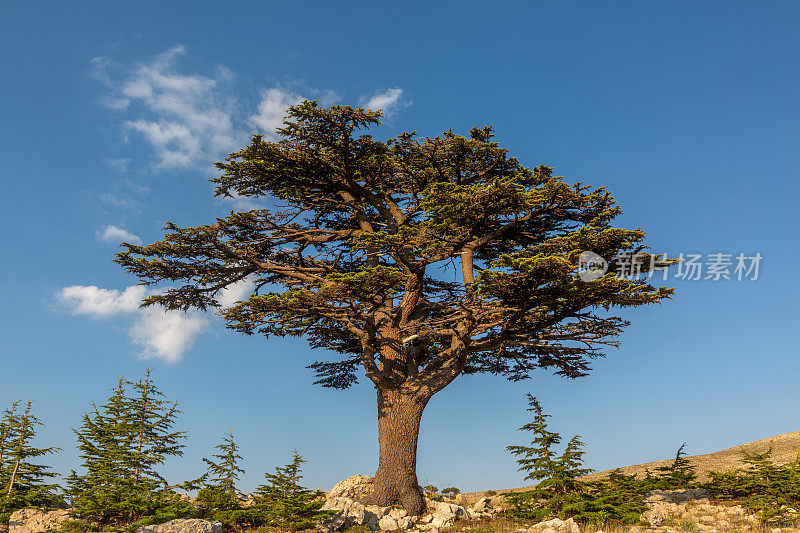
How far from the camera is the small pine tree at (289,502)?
531 inches

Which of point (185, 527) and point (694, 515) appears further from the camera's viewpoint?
point (694, 515)

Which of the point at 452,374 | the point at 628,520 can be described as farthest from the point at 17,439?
the point at 628,520

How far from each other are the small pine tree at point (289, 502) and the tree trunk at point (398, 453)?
313cm

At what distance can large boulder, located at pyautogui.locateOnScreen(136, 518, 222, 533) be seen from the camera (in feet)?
40.9

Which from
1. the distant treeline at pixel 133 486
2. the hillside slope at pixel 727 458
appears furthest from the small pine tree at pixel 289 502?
the hillside slope at pixel 727 458

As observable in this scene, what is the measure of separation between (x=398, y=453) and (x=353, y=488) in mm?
2530

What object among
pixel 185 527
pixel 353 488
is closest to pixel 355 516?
pixel 353 488

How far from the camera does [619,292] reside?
1470 cm

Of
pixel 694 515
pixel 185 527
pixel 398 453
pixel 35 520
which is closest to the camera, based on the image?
pixel 185 527

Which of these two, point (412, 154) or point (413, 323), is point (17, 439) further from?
point (412, 154)

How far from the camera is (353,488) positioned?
1823 cm

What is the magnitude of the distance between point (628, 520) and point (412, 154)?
11738mm

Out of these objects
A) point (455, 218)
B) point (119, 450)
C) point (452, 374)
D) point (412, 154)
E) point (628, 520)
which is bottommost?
point (628, 520)

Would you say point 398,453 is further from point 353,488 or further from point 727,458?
point 727,458
